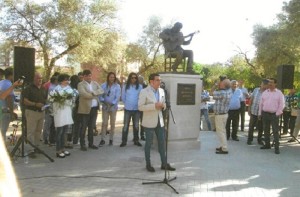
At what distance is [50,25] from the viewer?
2548 cm

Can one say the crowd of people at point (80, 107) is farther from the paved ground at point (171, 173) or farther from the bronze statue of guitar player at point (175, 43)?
the bronze statue of guitar player at point (175, 43)

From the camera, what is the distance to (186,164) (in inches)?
316

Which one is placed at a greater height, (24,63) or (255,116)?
(24,63)

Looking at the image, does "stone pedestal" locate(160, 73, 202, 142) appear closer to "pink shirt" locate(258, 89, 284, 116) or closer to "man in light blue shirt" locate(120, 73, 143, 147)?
"man in light blue shirt" locate(120, 73, 143, 147)

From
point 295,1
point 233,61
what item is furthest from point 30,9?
point 233,61

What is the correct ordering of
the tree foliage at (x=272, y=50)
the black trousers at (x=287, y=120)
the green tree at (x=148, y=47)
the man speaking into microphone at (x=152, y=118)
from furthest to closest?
1. the green tree at (x=148, y=47)
2. the tree foliage at (x=272, y=50)
3. the black trousers at (x=287, y=120)
4. the man speaking into microphone at (x=152, y=118)

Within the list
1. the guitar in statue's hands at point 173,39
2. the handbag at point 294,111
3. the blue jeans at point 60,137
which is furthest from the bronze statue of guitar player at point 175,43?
the handbag at point 294,111

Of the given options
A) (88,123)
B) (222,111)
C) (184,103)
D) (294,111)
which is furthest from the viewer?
(294,111)

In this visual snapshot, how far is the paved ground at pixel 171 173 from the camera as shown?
19.5 ft

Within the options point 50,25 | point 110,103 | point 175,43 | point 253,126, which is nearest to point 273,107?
point 253,126

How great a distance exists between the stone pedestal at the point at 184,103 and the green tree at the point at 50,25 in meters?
16.9

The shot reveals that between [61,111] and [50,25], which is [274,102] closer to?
[61,111]

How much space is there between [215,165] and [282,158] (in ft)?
6.84

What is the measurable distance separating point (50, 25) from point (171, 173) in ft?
67.6
